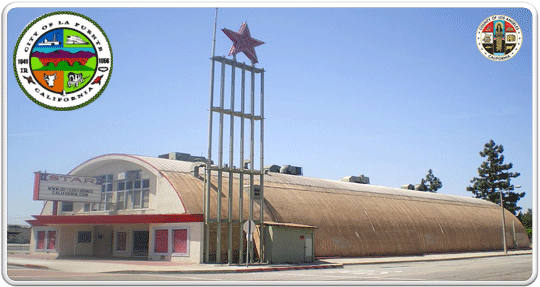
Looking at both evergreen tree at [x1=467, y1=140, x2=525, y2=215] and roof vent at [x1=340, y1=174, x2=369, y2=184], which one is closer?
roof vent at [x1=340, y1=174, x2=369, y2=184]

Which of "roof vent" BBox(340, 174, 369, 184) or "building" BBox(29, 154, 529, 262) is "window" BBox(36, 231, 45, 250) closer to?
"building" BBox(29, 154, 529, 262)

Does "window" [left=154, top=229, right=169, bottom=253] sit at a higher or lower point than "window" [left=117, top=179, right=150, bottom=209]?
lower

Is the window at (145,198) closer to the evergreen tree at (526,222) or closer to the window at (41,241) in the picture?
the window at (41,241)

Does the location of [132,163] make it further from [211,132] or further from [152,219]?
[211,132]

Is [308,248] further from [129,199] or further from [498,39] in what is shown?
[498,39]

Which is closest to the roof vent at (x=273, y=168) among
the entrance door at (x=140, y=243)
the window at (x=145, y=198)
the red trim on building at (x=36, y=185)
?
the window at (x=145, y=198)

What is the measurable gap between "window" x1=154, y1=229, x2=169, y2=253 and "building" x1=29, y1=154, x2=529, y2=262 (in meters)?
0.06

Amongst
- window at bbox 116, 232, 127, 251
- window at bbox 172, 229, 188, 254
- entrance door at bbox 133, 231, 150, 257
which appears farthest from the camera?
window at bbox 116, 232, 127, 251

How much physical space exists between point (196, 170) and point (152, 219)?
4.77 metres

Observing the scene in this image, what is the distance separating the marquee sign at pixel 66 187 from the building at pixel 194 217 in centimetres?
113

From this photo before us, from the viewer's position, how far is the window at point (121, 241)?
1598 inches

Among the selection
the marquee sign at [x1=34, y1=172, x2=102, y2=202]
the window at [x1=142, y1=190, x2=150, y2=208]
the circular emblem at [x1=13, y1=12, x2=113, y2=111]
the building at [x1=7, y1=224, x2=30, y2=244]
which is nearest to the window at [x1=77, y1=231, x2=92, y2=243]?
the marquee sign at [x1=34, y1=172, x2=102, y2=202]

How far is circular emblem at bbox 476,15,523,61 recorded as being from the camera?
19.4 metres

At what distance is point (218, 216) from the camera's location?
33.3 meters
